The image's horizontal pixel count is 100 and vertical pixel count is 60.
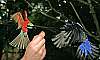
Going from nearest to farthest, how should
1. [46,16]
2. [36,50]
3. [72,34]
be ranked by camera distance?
[36,50]
[72,34]
[46,16]

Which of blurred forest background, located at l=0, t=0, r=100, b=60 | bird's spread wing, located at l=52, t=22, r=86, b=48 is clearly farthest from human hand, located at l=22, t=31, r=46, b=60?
blurred forest background, located at l=0, t=0, r=100, b=60

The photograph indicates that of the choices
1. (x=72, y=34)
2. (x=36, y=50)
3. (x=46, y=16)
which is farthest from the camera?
(x=46, y=16)

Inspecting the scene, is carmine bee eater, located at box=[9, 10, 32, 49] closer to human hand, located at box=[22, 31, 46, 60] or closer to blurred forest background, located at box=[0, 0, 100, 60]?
blurred forest background, located at box=[0, 0, 100, 60]

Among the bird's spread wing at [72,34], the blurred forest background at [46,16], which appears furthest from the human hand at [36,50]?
the blurred forest background at [46,16]

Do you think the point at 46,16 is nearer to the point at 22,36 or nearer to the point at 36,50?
the point at 22,36

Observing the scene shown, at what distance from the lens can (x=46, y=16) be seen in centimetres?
279

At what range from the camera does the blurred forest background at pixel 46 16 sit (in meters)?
2.71

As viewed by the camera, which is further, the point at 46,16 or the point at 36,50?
the point at 46,16

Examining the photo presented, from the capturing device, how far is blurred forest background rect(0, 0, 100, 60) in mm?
2709

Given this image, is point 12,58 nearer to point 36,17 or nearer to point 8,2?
point 8,2

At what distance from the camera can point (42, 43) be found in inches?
43.4

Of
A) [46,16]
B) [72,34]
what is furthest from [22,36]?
[46,16]

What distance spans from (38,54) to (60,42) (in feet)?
2.57

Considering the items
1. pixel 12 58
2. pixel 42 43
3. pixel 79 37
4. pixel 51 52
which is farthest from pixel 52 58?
pixel 42 43
